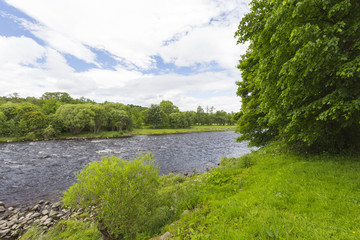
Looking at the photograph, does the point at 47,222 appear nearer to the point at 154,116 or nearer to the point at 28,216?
the point at 28,216

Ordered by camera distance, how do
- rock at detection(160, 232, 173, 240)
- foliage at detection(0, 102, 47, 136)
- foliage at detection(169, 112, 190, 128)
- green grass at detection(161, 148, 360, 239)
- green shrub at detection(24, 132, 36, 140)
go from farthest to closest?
foliage at detection(169, 112, 190, 128)
foliage at detection(0, 102, 47, 136)
green shrub at detection(24, 132, 36, 140)
rock at detection(160, 232, 173, 240)
green grass at detection(161, 148, 360, 239)

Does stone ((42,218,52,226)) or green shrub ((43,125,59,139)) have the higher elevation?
green shrub ((43,125,59,139))

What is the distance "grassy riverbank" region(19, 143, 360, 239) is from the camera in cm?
379

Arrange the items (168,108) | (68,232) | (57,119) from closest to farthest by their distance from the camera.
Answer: (68,232)
(57,119)
(168,108)

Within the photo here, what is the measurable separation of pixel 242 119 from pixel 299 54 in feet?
30.5

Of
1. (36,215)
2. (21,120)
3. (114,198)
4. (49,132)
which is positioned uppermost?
(21,120)

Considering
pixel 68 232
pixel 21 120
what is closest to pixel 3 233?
pixel 68 232

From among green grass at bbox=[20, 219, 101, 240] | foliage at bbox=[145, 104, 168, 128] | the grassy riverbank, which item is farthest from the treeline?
the grassy riverbank

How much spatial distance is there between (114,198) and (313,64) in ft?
29.1

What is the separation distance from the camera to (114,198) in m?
5.65

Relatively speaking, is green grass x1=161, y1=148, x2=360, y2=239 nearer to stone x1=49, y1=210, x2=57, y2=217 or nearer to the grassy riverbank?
the grassy riverbank

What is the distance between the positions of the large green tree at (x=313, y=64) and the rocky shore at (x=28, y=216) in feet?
45.5

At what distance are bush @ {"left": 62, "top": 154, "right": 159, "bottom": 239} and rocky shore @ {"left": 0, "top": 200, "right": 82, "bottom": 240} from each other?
17.9ft

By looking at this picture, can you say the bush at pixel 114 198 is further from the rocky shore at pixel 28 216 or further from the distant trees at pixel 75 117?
the distant trees at pixel 75 117
